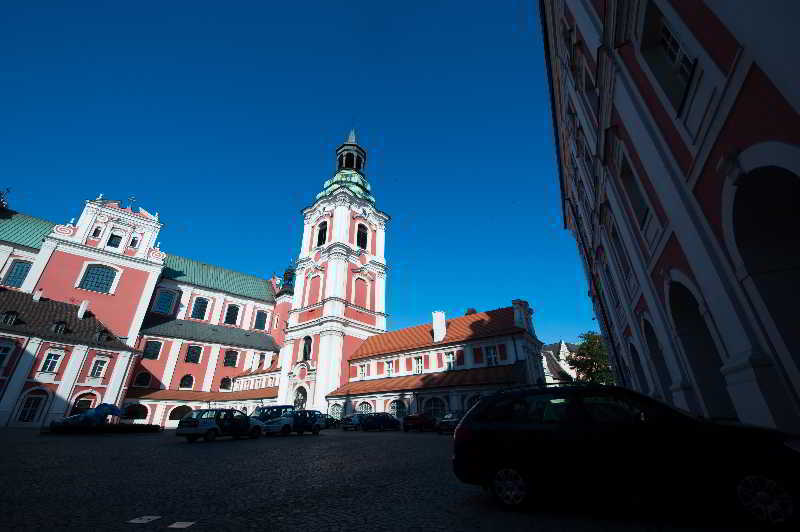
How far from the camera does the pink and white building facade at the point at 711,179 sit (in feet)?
13.4

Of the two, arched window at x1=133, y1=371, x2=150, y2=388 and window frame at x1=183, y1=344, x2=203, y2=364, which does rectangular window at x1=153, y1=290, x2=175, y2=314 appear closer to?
window frame at x1=183, y1=344, x2=203, y2=364

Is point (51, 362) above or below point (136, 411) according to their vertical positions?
above

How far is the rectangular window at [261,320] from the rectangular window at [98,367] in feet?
71.8

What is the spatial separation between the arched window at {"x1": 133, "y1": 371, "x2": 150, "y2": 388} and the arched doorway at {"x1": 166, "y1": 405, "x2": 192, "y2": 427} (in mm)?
4261

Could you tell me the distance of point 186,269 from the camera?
50688mm

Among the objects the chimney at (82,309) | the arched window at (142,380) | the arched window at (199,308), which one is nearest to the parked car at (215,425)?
the chimney at (82,309)

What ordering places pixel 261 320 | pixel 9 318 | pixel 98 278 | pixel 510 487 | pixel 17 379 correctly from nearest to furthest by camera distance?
1. pixel 510 487
2. pixel 17 379
3. pixel 9 318
4. pixel 98 278
5. pixel 261 320

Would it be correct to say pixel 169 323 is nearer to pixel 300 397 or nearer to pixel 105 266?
pixel 105 266

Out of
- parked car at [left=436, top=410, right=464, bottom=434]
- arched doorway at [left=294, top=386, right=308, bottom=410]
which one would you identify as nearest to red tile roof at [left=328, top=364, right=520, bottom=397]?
arched doorway at [left=294, top=386, right=308, bottom=410]

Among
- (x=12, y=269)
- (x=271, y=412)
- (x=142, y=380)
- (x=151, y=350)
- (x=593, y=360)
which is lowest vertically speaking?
(x=271, y=412)

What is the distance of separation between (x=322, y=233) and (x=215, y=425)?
103 feet

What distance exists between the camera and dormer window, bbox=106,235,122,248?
126 feet

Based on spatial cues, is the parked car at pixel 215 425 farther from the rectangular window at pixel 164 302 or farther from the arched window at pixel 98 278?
the rectangular window at pixel 164 302

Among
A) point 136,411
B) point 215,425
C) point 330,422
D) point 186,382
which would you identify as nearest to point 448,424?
point 215,425
